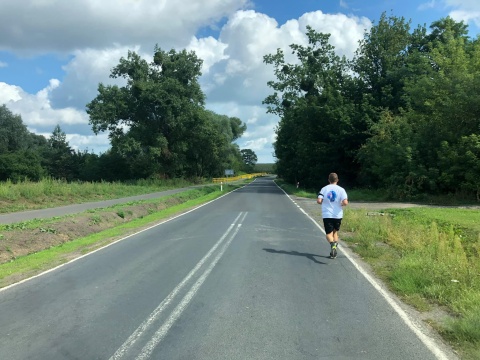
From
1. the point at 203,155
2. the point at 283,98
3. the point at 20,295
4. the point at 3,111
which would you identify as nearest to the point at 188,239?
the point at 20,295

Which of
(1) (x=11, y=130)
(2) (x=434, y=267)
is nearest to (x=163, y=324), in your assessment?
(2) (x=434, y=267)

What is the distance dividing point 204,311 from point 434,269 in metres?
4.36

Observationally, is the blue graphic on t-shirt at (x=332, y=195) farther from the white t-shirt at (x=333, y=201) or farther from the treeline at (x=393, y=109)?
the treeline at (x=393, y=109)

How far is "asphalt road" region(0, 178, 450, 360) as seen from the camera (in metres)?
4.86

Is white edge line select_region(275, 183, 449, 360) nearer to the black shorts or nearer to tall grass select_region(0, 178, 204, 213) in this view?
the black shorts

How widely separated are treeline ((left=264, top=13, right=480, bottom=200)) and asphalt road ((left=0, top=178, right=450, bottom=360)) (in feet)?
65.6

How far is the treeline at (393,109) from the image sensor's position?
26.9 m

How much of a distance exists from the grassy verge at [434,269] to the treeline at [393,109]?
13.6 meters

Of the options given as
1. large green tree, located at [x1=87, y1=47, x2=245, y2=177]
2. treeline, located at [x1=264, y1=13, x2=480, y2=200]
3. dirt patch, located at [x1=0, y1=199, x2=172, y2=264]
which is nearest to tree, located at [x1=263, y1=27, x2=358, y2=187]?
treeline, located at [x1=264, y1=13, x2=480, y2=200]

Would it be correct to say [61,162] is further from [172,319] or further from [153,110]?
[172,319]

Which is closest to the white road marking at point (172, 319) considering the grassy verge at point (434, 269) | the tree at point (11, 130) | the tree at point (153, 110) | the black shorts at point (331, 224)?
the black shorts at point (331, 224)

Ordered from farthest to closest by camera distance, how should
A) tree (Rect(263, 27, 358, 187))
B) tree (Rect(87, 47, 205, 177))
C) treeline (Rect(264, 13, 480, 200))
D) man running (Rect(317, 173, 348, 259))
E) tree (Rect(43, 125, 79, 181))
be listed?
1. tree (Rect(43, 125, 79, 181))
2. tree (Rect(87, 47, 205, 177))
3. tree (Rect(263, 27, 358, 187))
4. treeline (Rect(264, 13, 480, 200))
5. man running (Rect(317, 173, 348, 259))

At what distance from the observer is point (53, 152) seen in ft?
304

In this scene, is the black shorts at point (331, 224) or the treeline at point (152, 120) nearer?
the black shorts at point (331, 224)
